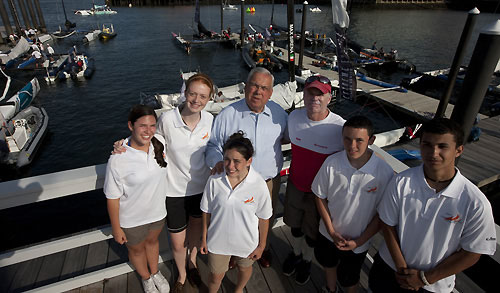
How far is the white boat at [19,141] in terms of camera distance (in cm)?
1352

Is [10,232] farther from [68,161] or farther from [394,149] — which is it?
[394,149]

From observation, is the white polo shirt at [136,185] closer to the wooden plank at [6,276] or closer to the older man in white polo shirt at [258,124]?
the older man in white polo shirt at [258,124]

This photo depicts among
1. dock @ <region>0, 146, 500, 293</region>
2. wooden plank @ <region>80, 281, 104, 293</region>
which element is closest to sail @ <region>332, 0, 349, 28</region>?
dock @ <region>0, 146, 500, 293</region>

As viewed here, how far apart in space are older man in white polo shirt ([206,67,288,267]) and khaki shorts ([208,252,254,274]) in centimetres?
88

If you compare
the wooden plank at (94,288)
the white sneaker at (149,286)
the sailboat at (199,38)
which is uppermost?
the white sneaker at (149,286)

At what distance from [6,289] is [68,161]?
1475cm

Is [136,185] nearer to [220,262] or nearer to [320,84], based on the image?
[220,262]

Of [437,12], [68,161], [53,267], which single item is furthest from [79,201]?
[437,12]

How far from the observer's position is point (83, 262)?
10.9ft

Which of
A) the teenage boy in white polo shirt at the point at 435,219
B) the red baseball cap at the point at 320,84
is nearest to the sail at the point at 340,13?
the red baseball cap at the point at 320,84

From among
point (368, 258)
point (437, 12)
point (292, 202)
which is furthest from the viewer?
point (437, 12)

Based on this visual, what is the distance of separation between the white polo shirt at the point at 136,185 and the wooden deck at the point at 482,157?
1089 cm

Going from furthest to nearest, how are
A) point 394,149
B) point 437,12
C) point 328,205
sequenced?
point 437,12 → point 394,149 → point 328,205

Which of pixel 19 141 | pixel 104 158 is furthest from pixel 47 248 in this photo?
pixel 19 141
